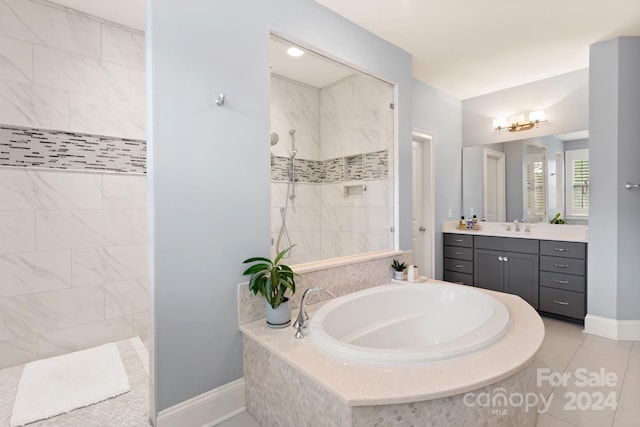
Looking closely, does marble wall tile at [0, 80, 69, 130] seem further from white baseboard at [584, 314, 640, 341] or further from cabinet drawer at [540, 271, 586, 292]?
white baseboard at [584, 314, 640, 341]

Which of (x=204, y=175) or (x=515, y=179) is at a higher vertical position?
(x=515, y=179)

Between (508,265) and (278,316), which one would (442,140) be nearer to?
(508,265)

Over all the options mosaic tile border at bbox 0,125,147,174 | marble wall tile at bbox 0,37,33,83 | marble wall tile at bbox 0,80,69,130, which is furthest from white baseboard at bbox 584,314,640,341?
marble wall tile at bbox 0,37,33,83

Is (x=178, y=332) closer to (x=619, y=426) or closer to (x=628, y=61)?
(x=619, y=426)

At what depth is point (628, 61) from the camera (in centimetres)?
286

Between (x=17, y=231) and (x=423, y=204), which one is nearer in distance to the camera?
(x=17, y=231)

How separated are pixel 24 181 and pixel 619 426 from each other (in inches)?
157

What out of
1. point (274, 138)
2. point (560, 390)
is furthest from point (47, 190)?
point (560, 390)

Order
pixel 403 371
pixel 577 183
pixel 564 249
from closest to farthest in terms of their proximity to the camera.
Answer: pixel 403 371, pixel 564 249, pixel 577 183

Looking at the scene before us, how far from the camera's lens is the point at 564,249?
3193 millimetres

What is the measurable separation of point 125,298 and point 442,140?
3815 millimetres

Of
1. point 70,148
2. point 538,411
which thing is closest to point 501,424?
point 538,411

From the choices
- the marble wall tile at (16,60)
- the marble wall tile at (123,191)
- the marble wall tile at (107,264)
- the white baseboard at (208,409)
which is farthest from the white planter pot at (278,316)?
the marble wall tile at (16,60)

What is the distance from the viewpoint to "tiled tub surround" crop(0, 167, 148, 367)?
2211mm
